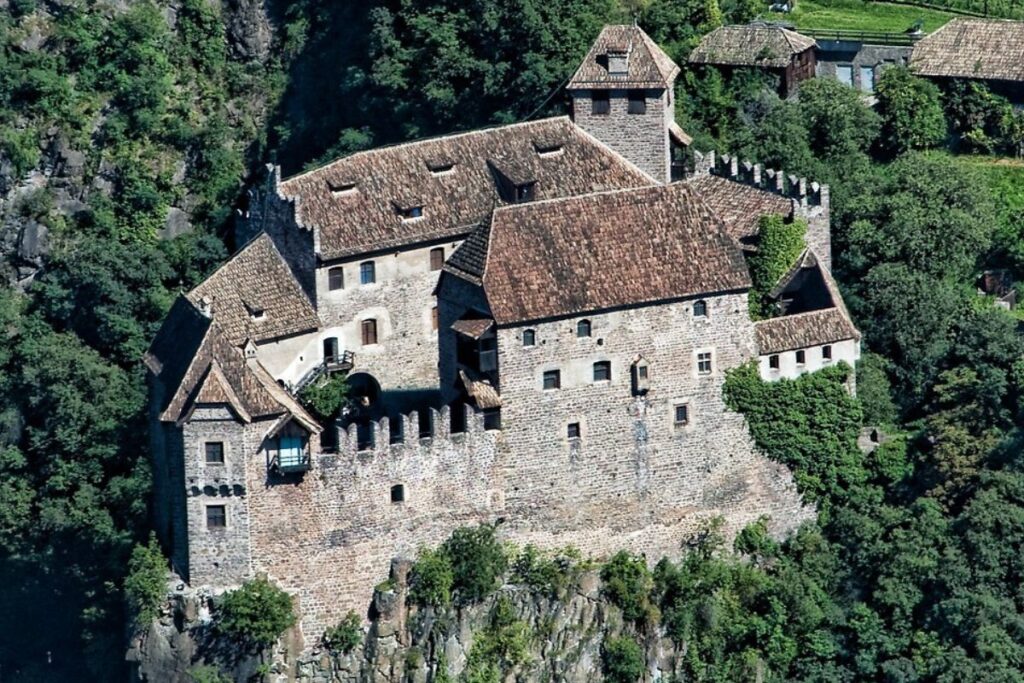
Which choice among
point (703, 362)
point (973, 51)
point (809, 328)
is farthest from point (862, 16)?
point (703, 362)

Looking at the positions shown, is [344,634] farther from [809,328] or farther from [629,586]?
[809,328]

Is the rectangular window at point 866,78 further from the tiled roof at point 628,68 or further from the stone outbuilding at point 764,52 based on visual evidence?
the tiled roof at point 628,68

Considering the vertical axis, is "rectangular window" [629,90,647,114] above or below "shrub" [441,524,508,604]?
above

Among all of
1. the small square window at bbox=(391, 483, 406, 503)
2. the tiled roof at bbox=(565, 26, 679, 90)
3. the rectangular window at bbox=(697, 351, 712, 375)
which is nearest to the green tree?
the tiled roof at bbox=(565, 26, 679, 90)

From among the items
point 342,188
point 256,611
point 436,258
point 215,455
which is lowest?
point 256,611

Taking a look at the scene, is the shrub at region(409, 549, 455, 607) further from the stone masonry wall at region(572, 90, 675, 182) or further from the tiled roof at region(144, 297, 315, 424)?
the stone masonry wall at region(572, 90, 675, 182)
